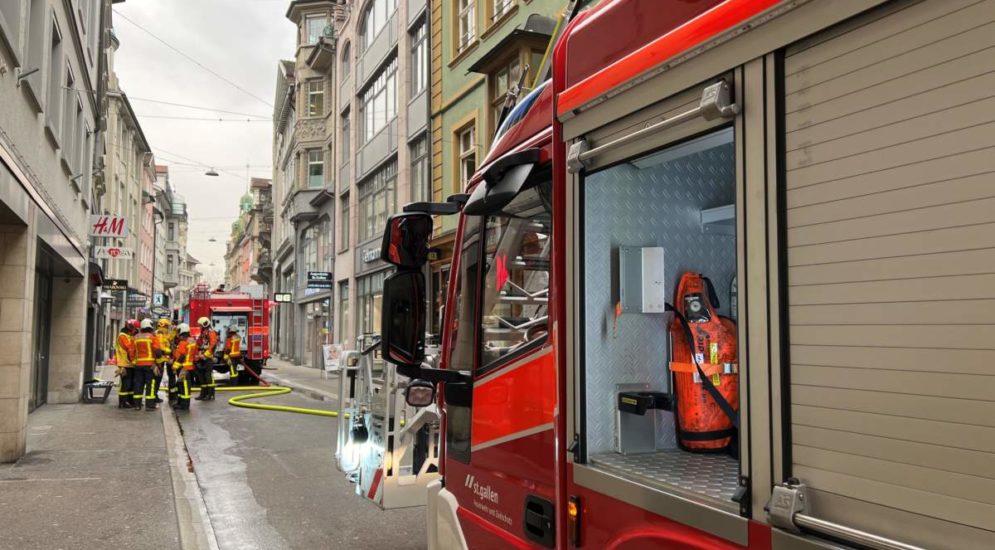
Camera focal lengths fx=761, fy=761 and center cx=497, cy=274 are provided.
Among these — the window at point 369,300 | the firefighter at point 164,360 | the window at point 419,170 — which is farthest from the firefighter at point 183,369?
the window at point 369,300

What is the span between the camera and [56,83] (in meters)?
11.4

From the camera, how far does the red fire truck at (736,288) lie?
1.42 meters

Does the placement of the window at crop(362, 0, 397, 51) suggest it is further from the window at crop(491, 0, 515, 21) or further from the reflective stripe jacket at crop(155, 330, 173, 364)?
the reflective stripe jacket at crop(155, 330, 173, 364)

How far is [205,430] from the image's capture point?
11930mm

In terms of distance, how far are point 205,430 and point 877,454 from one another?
11892 millimetres

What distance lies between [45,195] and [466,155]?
8.84 m

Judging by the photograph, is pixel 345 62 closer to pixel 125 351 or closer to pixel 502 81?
pixel 502 81

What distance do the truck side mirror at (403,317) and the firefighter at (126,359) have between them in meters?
12.5

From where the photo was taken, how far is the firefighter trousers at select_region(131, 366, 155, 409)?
46.8ft

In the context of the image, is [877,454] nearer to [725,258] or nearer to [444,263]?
[725,258]

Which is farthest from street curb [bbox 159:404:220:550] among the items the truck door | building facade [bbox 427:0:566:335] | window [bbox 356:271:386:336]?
window [bbox 356:271:386:336]

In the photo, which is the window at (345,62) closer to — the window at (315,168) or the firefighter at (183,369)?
the window at (315,168)

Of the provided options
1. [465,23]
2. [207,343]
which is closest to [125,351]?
[207,343]

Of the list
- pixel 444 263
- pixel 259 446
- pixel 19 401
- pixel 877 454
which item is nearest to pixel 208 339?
pixel 444 263
